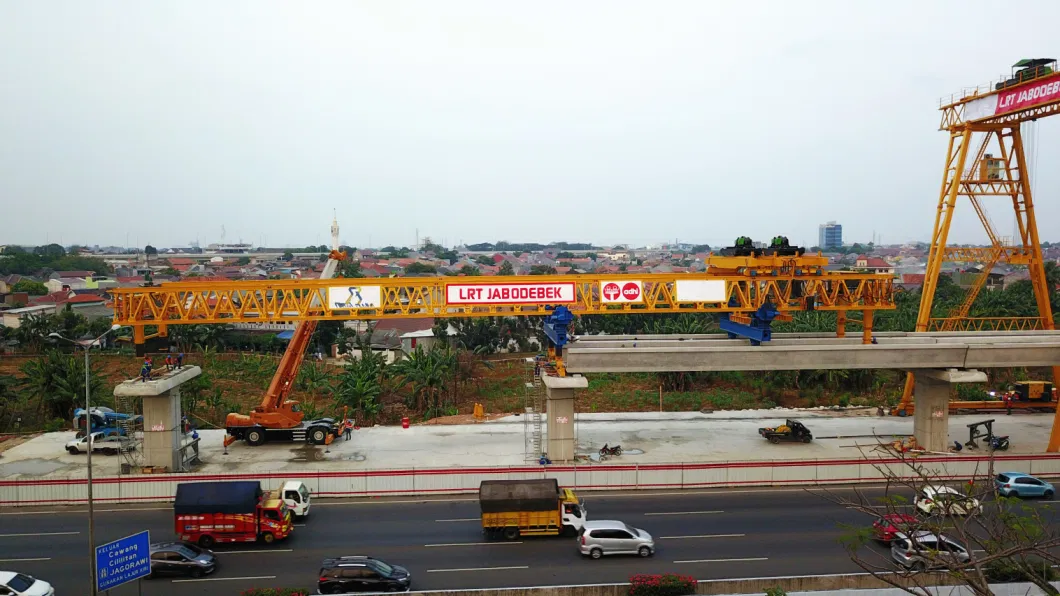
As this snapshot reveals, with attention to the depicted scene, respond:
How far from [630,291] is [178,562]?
21.6 m

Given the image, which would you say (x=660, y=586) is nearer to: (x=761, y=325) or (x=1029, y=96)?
(x=761, y=325)

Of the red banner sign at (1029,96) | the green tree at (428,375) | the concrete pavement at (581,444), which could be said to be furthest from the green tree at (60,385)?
the red banner sign at (1029,96)

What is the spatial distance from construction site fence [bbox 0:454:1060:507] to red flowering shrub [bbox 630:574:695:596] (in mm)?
10204

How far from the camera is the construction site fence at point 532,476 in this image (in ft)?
94.3

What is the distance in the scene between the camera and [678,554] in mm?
23641

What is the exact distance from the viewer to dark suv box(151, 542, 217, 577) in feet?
72.1

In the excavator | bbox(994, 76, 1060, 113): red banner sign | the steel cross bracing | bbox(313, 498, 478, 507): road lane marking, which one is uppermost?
bbox(994, 76, 1060, 113): red banner sign

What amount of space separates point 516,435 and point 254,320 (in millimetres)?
14814

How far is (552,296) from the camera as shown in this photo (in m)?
33.9

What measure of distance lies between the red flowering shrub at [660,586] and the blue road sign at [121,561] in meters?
13.3

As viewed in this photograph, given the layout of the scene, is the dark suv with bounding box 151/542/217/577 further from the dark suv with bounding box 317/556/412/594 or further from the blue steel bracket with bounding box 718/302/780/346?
the blue steel bracket with bounding box 718/302/780/346

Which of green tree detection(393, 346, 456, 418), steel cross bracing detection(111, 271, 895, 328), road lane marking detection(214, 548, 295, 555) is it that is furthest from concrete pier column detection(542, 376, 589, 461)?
green tree detection(393, 346, 456, 418)

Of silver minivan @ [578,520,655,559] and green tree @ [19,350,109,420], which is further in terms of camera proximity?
green tree @ [19,350,109,420]

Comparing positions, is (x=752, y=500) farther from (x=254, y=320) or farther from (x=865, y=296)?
(x=254, y=320)
